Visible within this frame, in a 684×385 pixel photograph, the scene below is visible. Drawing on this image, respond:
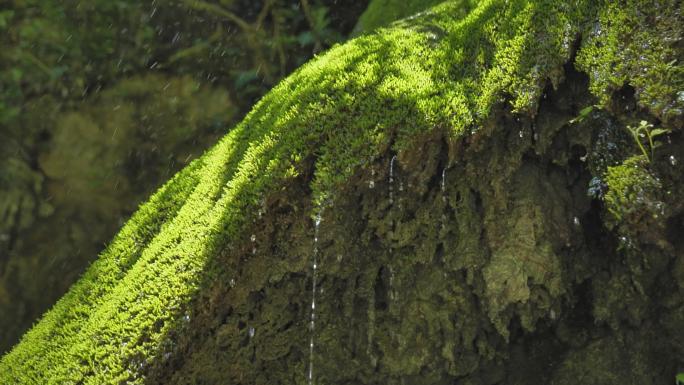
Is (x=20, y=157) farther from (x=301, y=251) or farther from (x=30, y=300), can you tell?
(x=301, y=251)

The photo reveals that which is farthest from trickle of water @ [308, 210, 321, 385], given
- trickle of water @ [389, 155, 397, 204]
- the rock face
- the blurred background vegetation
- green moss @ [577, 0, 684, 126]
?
the blurred background vegetation

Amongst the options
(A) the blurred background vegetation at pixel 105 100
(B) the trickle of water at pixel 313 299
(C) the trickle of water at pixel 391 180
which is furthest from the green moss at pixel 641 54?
(A) the blurred background vegetation at pixel 105 100

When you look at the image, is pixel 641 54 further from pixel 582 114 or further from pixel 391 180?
pixel 391 180

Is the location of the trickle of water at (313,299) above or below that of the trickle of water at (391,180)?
below

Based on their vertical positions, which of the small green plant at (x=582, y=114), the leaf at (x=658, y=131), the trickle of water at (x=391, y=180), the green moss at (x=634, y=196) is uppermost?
the leaf at (x=658, y=131)

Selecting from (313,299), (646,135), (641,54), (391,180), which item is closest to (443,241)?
(391,180)

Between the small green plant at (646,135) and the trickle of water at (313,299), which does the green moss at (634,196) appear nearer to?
the small green plant at (646,135)

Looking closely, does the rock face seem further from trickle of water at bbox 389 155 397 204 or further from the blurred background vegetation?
the blurred background vegetation
